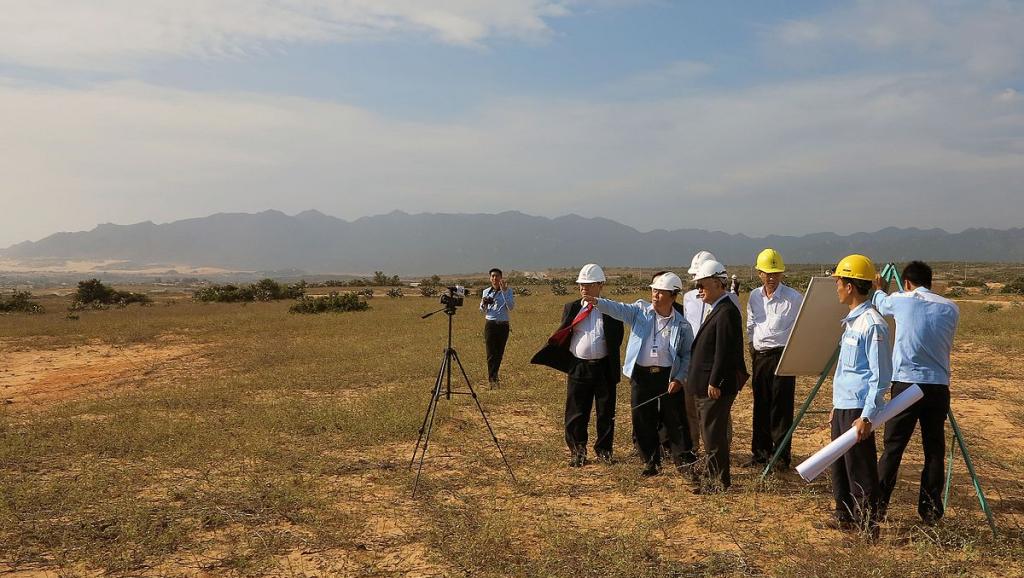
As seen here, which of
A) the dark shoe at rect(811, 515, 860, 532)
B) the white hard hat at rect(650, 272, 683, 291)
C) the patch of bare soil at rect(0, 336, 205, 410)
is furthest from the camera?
the patch of bare soil at rect(0, 336, 205, 410)

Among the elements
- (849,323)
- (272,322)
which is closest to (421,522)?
(849,323)

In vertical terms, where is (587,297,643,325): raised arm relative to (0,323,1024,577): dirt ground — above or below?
above

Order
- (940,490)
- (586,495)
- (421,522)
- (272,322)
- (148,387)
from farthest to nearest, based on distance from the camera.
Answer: (272,322) → (148,387) → (586,495) → (421,522) → (940,490)

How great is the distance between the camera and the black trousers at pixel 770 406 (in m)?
6.18

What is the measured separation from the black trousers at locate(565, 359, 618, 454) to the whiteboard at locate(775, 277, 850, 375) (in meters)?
1.74

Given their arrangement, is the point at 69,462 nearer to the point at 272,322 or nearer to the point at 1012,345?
the point at 272,322

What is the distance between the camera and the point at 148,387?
11.4m

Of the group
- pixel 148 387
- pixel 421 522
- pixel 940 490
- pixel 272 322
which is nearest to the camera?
pixel 940 490

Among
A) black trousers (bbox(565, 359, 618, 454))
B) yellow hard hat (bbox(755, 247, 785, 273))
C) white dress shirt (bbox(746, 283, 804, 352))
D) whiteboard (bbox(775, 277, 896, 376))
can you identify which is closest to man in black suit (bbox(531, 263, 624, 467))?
black trousers (bbox(565, 359, 618, 454))

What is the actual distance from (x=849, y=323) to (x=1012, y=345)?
12.5 meters

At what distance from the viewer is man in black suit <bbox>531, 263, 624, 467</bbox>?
6387mm

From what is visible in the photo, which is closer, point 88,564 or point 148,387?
point 88,564

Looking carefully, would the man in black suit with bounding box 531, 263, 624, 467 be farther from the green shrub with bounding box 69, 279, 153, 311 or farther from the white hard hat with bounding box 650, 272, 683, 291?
the green shrub with bounding box 69, 279, 153, 311

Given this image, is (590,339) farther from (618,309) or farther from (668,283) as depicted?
(668,283)
